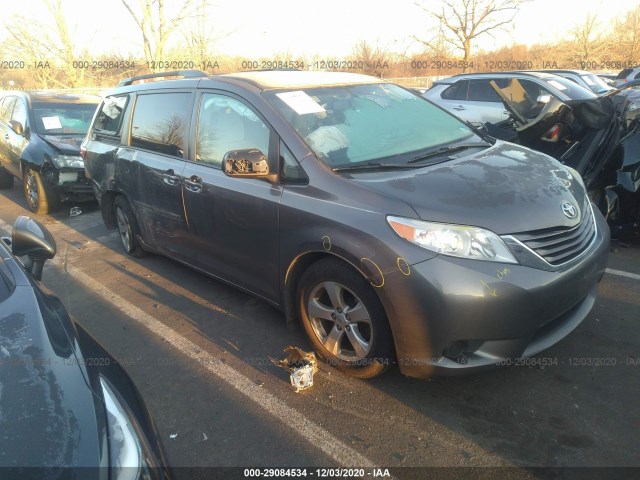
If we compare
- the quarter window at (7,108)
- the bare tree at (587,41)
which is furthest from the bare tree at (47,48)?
the bare tree at (587,41)

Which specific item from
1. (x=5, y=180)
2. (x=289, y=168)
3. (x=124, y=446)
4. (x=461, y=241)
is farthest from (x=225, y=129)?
(x=5, y=180)

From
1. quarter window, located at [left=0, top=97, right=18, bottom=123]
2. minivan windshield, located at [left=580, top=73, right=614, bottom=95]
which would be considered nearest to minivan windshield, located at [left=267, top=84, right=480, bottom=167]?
quarter window, located at [left=0, top=97, right=18, bottom=123]

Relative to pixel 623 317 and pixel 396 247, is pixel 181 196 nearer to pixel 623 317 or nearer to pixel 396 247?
pixel 396 247

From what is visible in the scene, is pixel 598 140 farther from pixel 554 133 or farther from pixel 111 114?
pixel 111 114

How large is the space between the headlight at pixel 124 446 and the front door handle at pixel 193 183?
82.7 inches

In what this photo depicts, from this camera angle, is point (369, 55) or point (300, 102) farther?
point (369, 55)

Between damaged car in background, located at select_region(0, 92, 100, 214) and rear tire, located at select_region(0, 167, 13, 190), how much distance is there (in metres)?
0.47

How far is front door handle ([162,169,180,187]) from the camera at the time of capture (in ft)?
12.6

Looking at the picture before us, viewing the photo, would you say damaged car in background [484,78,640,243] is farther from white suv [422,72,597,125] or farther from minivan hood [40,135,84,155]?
minivan hood [40,135,84,155]

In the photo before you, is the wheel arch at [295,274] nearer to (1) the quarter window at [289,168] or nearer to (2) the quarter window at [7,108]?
(1) the quarter window at [289,168]

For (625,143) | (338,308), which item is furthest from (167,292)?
(625,143)

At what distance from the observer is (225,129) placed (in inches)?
139

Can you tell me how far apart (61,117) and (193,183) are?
5.53 meters

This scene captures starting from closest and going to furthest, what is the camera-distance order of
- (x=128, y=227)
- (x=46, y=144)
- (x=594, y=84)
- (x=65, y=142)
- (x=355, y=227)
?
1. (x=355, y=227)
2. (x=128, y=227)
3. (x=46, y=144)
4. (x=65, y=142)
5. (x=594, y=84)
